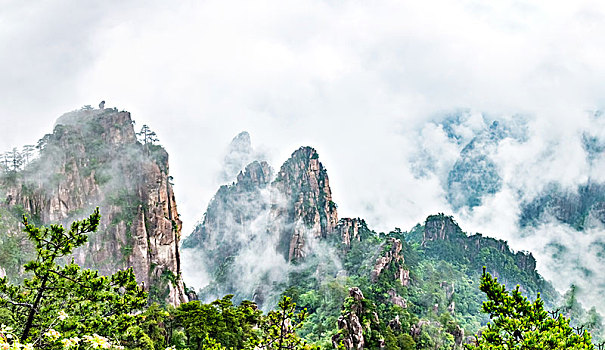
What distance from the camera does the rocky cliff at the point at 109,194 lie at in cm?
5612

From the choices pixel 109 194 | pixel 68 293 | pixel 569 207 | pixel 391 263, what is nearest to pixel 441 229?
pixel 391 263

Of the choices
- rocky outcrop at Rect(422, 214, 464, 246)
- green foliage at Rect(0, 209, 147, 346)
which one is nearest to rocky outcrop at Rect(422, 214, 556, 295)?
rocky outcrop at Rect(422, 214, 464, 246)

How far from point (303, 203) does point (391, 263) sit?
30031mm

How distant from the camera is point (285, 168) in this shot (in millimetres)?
107062

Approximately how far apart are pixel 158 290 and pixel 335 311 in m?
24.9

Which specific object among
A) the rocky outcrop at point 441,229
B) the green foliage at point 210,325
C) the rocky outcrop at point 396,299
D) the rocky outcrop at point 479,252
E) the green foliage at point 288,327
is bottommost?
the green foliage at point 288,327

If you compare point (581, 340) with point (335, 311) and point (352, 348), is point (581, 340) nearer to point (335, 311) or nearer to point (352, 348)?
point (352, 348)

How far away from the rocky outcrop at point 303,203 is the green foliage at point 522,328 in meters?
83.5

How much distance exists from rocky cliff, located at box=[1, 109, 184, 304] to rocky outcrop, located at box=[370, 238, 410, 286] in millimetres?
33118

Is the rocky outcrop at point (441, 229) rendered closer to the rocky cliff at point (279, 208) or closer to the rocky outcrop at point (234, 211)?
the rocky cliff at point (279, 208)

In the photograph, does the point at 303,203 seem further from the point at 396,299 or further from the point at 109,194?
the point at 109,194

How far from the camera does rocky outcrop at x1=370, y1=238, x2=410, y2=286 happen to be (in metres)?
72.4

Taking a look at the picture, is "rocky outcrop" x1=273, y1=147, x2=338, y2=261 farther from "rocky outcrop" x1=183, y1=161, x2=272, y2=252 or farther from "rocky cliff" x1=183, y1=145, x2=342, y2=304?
"rocky outcrop" x1=183, y1=161, x2=272, y2=252

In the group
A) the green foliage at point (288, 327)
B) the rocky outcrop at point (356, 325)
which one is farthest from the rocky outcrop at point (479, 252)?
the green foliage at point (288, 327)
